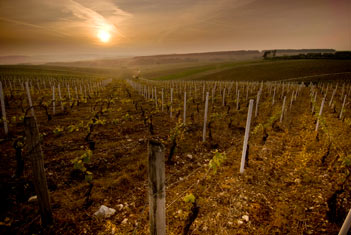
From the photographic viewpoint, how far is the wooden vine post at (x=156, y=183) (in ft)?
5.98

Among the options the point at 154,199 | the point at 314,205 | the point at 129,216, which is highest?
the point at 154,199

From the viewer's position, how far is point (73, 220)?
354cm

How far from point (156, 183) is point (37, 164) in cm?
237

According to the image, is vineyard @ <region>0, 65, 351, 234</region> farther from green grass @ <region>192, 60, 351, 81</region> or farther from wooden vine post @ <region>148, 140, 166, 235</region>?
green grass @ <region>192, 60, 351, 81</region>

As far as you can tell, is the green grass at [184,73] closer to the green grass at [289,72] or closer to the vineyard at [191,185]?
the green grass at [289,72]

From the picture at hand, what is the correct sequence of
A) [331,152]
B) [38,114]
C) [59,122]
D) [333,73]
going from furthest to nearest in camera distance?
[333,73], [38,114], [59,122], [331,152]

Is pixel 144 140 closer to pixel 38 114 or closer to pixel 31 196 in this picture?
pixel 31 196

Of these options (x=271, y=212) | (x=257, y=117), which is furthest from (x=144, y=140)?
(x=257, y=117)

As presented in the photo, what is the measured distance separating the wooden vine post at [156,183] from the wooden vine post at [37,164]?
7.31 feet

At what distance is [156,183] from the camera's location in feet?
6.29

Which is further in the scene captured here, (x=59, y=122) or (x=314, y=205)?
(x=59, y=122)

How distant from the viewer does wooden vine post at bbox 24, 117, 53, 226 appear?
2650 millimetres

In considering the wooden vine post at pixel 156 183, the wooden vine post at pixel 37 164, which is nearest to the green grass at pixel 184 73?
the wooden vine post at pixel 37 164

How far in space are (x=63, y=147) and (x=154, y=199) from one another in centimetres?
630
